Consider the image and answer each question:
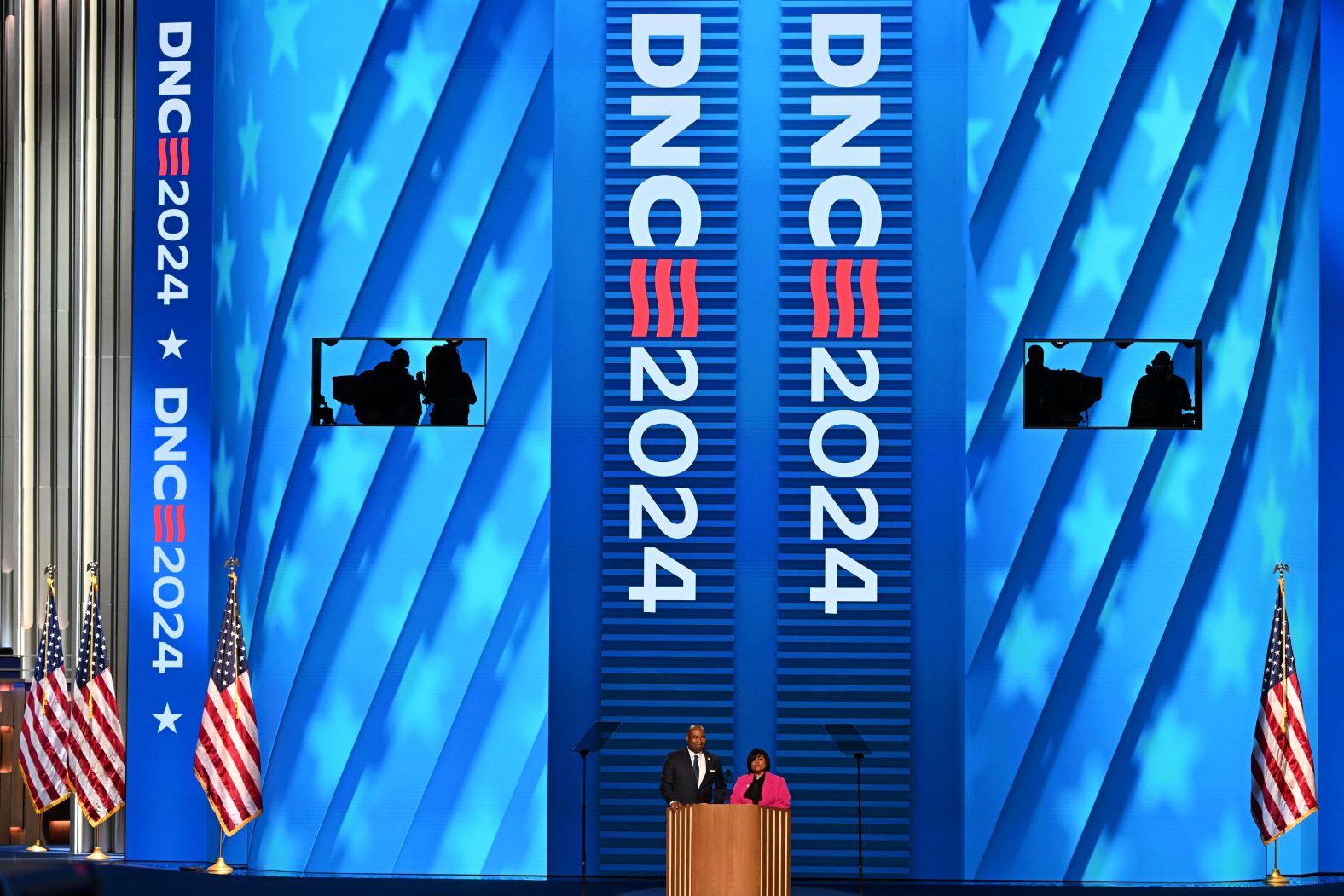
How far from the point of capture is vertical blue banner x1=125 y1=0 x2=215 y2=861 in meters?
12.9

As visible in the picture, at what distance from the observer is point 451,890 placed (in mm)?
11742

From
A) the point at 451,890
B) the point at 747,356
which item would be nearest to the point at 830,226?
the point at 747,356

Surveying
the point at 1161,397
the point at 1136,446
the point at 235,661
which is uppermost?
the point at 1161,397

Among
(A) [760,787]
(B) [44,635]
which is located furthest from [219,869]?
(A) [760,787]

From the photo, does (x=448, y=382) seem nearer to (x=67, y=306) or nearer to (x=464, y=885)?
(x=464, y=885)

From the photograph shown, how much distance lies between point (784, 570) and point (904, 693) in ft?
4.37

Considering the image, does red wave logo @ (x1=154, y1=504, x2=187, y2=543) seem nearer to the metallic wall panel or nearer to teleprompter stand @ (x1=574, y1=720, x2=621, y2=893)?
the metallic wall panel

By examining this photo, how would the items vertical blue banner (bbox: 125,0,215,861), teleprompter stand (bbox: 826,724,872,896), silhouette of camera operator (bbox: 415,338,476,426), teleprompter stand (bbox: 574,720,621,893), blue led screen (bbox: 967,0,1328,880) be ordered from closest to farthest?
teleprompter stand (bbox: 574,720,621,893) < teleprompter stand (bbox: 826,724,872,896) < blue led screen (bbox: 967,0,1328,880) < silhouette of camera operator (bbox: 415,338,476,426) < vertical blue banner (bbox: 125,0,215,861)

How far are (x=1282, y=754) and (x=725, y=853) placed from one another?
462 cm

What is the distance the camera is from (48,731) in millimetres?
13070

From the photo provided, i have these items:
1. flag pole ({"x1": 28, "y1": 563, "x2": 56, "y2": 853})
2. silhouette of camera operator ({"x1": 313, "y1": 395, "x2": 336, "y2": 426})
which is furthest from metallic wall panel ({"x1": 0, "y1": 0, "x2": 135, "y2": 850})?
silhouette of camera operator ({"x1": 313, "y1": 395, "x2": 336, "y2": 426})

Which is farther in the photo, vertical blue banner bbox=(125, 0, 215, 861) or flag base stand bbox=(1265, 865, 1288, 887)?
vertical blue banner bbox=(125, 0, 215, 861)

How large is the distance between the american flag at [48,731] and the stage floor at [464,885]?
0.58 m

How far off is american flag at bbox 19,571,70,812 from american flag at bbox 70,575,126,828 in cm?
31
